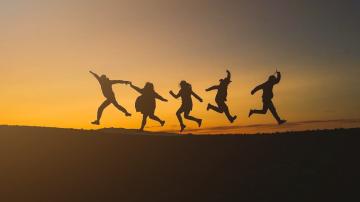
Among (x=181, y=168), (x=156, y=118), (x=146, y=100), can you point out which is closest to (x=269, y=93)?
(x=156, y=118)

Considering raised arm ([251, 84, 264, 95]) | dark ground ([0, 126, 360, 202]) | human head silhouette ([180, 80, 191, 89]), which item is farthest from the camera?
raised arm ([251, 84, 264, 95])

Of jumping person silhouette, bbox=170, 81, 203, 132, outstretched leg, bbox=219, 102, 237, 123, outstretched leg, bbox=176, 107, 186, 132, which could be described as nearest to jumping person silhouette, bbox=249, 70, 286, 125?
outstretched leg, bbox=219, 102, 237, 123

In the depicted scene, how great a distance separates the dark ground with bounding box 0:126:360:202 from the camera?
13.0m

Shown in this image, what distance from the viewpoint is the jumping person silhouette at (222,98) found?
77.4ft

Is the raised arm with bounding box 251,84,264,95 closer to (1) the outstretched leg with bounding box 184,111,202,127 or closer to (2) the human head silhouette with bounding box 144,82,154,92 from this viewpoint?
(1) the outstretched leg with bounding box 184,111,202,127

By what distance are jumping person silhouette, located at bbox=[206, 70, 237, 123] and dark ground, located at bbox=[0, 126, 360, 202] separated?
445cm

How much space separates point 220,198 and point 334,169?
3.51m

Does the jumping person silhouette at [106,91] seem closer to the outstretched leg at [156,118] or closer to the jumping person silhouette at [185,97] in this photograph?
the outstretched leg at [156,118]

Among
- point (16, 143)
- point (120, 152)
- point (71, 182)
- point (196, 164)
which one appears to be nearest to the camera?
point (71, 182)

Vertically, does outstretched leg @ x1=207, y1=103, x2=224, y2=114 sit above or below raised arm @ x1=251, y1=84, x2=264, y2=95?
below

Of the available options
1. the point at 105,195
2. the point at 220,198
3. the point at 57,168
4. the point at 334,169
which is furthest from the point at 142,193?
the point at 334,169

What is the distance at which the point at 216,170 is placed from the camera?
48.6ft

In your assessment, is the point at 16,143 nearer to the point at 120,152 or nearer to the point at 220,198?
the point at 120,152

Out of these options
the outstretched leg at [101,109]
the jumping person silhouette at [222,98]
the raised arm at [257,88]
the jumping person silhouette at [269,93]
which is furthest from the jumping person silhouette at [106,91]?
the jumping person silhouette at [269,93]
